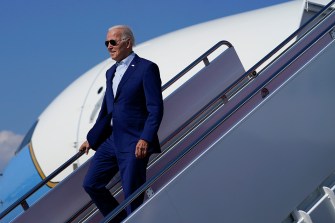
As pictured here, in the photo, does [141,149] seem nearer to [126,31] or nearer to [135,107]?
[135,107]

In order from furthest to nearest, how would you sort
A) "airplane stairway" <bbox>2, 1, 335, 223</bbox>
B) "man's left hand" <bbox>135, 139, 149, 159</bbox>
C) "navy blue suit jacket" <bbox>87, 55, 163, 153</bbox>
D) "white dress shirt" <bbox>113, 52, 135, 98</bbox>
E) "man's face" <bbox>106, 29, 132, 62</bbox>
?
1. "white dress shirt" <bbox>113, 52, 135, 98</bbox>
2. "man's face" <bbox>106, 29, 132, 62</bbox>
3. "navy blue suit jacket" <bbox>87, 55, 163, 153</bbox>
4. "man's left hand" <bbox>135, 139, 149, 159</bbox>
5. "airplane stairway" <bbox>2, 1, 335, 223</bbox>

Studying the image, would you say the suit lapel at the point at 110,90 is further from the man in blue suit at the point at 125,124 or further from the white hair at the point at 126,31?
the white hair at the point at 126,31

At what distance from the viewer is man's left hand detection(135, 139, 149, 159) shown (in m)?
3.83

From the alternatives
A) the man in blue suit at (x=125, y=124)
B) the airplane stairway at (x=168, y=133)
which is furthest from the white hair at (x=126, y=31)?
the airplane stairway at (x=168, y=133)

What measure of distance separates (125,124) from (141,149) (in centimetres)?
32

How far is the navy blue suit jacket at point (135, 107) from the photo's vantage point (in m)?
3.96

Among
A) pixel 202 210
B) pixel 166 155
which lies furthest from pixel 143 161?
pixel 166 155

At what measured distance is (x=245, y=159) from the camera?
3926mm

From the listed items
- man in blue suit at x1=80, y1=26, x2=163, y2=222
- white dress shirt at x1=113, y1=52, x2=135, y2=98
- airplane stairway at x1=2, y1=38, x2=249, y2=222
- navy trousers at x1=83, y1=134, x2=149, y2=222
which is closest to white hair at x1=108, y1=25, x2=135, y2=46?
man in blue suit at x1=80, y1=26, x2=163, y2=222

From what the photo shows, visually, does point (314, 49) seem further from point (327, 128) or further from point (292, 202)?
point (292, 202)

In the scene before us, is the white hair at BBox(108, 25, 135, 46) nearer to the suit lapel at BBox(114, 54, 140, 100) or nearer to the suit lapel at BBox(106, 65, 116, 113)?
the suit lapel at BBox(114, 54, 140, 100)

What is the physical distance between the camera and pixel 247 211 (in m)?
3.88

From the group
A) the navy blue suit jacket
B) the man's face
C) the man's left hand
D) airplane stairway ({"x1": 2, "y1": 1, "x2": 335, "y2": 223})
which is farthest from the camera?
the man's face

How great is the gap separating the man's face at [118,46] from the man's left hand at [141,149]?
694 millimetres
